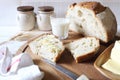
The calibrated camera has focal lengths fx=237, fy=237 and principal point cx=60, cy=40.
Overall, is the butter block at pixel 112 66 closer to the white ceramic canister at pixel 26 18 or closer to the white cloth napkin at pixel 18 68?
the white cloth napkin at pixel 18 68

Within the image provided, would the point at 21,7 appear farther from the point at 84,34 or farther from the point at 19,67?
the point at 19,67

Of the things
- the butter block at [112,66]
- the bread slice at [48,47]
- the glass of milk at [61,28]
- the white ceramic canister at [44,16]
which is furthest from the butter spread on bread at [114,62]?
the white ceramic canister at [44,16]

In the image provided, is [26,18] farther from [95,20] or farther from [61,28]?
[95,20]

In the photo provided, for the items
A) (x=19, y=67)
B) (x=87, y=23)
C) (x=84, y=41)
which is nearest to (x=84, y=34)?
(x=87, y=23)

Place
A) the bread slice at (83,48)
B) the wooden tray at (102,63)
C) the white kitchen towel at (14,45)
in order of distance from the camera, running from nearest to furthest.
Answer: the wooden tray at (102,63) < the bread slice at (83,48) < the white kitchen towel at (14,45)

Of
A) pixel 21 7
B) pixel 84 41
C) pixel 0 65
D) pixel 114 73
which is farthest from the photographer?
pixel 21 7

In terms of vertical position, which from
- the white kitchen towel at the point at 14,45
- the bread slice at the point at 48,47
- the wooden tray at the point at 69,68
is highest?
the bread slice at the point at 48,47
